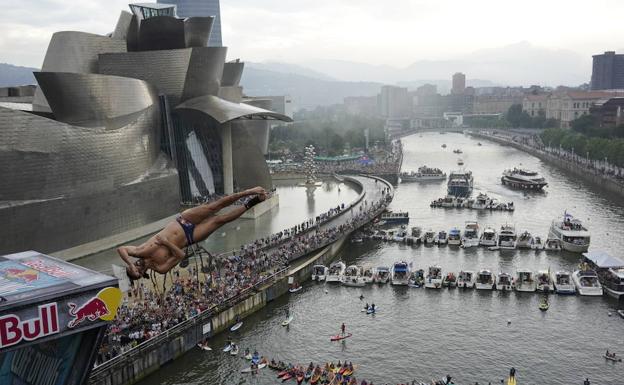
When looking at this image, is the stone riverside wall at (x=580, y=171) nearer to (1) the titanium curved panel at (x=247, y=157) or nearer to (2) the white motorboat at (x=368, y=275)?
(1) the titanium curved panel at (x=247, y=157)

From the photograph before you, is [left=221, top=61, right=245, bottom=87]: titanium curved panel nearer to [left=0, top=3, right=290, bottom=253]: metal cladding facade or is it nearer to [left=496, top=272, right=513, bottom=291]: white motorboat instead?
[left=0, top=3, right=290, bottom=253]: metal cladding facade

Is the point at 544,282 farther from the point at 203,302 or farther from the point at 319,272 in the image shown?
the point at 203,302

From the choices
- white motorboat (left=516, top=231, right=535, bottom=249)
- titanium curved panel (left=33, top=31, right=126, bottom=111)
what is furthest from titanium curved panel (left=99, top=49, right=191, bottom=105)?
white motorboat (left=516, top=231, right=535, bottom=249)

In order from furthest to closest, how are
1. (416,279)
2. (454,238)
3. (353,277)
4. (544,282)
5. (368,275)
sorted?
(454,238), (368,275), (353,277), (416,279), (544,282)

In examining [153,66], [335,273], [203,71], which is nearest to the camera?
[335,273]

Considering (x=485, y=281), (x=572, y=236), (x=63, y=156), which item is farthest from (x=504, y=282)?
(x=63, y=156)
